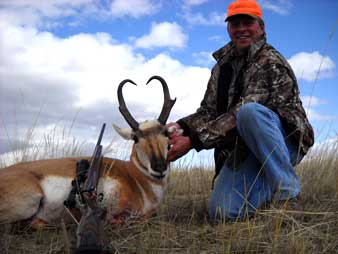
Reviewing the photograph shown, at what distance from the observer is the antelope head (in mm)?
4438

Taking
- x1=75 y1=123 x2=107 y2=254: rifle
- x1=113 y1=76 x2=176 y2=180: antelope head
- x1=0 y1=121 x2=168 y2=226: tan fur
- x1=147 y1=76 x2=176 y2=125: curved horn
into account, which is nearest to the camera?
x1=75 y1=123 x2=107 y2=254: rifle

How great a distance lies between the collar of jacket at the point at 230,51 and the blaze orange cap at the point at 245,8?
0.91 ft

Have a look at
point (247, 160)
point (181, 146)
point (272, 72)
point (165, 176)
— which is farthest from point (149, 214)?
point (272, 72)

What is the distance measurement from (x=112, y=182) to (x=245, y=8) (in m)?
2.26

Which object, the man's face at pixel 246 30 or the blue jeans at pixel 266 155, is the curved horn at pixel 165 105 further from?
the man's face at pixel 246 30

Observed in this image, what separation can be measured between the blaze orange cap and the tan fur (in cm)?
154

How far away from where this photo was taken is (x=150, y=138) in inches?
179

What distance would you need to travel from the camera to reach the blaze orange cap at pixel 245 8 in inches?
189

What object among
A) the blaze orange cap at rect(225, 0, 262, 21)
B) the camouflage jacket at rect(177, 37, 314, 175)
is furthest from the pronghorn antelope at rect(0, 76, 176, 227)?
the blaze orange cap at rect(225, 0, 262, 21)

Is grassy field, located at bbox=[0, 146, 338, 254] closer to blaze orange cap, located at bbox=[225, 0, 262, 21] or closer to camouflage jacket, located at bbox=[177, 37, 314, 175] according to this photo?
camouflage jacket, located at bbox=[177, 37, 314, 175]

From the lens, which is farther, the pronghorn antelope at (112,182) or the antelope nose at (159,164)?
the antelope nose at (159,164)

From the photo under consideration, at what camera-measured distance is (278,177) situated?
14.3ft

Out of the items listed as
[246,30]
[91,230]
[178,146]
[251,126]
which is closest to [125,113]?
[178,146]

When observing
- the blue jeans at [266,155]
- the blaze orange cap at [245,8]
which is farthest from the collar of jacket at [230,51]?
the blue jeans at [266,155]
